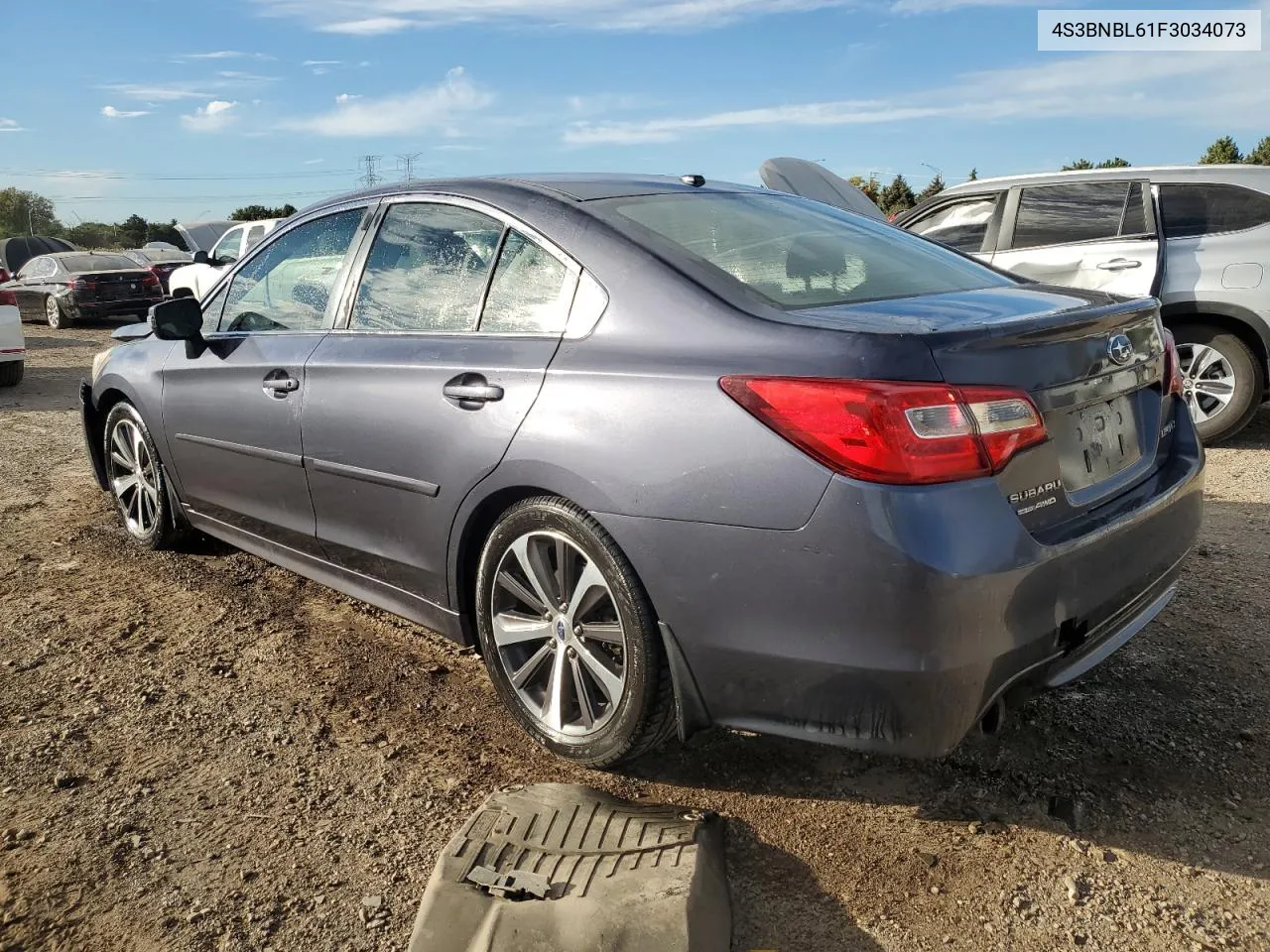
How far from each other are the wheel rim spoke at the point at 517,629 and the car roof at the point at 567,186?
119 centimetres

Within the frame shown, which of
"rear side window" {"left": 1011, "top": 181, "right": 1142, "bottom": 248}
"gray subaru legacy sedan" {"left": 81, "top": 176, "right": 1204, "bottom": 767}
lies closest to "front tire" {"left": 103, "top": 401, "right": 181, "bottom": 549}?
"gray subaru legacy sedan" {"left": 81, "top": 176, "right": 1204, "bottom": 767}

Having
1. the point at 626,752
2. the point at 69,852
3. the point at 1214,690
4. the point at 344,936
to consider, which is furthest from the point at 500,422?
the point at 1214,690

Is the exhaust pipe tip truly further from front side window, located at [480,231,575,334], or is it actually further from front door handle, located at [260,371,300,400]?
front door handle, located at [260,371,300,400]

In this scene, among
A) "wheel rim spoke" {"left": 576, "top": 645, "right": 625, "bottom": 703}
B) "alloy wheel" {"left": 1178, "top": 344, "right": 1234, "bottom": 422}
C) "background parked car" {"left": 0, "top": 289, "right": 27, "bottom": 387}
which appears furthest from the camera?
"background parked car" {"left": 0, "top": 289, "right": 27, "bottom": 387}

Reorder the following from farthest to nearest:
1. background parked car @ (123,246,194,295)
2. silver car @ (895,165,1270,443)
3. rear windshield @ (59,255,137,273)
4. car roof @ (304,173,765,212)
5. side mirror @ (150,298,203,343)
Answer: background parked car @ (123,246,194,295) → rear windshield @ (59,255,137,273) → silver car @ (895,165,1270,443) → side mirror @ (150,298,203,343) → car roof @ (304,173,765,212)

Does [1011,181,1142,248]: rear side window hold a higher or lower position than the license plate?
higher

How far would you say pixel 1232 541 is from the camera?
4.55 meters

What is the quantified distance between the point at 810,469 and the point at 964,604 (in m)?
0.41

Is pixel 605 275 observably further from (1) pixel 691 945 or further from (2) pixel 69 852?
(2) pixel 69 852

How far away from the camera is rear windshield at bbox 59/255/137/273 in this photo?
17297 millimetres

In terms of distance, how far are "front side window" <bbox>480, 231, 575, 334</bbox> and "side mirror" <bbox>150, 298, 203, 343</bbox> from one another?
1.70 meters

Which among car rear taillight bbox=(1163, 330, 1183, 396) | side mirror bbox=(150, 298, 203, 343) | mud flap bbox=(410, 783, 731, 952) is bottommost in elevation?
mud flap bbox=(410, 783, 731, 952)

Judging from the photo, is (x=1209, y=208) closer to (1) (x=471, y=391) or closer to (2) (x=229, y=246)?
(1) (x=471, y=391)

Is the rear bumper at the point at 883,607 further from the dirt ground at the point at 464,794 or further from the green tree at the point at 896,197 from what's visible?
the green tree at the point at 896,197
